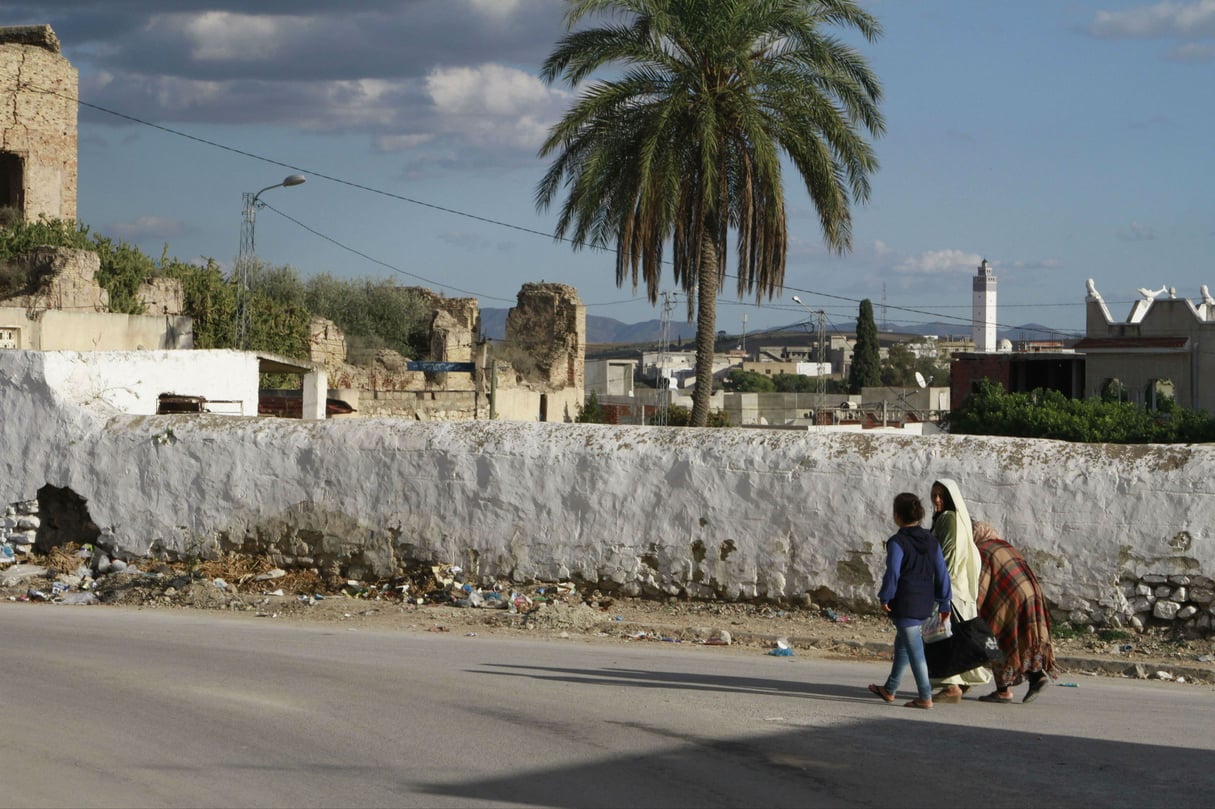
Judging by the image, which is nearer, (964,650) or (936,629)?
(964,650)

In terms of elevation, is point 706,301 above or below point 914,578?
above

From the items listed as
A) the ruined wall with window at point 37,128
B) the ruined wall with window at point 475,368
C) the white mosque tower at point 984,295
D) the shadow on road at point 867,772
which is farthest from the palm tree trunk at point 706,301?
the white mosque tower at point 984,295

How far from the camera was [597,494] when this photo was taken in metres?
11.1

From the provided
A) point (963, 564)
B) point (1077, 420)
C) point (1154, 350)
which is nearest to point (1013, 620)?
point (963, 564)

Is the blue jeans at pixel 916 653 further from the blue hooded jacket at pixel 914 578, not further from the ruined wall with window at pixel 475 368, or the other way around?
the ruined wall with window at pixel 475 368

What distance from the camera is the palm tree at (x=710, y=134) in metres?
18.0

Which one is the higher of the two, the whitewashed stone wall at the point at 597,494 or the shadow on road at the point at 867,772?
the whitewashed stone wall at the point at 597,494

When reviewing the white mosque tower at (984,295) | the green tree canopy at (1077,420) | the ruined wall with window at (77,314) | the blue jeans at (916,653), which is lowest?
the blue jeans at (916,653)

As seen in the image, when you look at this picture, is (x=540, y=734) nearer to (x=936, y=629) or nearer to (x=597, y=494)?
(x=936, y=629)

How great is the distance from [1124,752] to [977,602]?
1563 millimetres

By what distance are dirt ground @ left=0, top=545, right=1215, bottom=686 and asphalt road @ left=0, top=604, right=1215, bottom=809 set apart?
50 cm

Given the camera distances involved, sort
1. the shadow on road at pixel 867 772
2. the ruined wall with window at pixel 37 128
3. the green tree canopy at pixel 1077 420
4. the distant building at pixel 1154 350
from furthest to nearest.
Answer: the distant building at pixel 1154 350 < the ruined wall with window at pixel 37 128 < the green tree canopy at pixel 1077 420 < the shadow on road at pixel 867 772

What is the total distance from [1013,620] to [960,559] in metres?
0.53

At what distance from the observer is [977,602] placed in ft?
25.6
